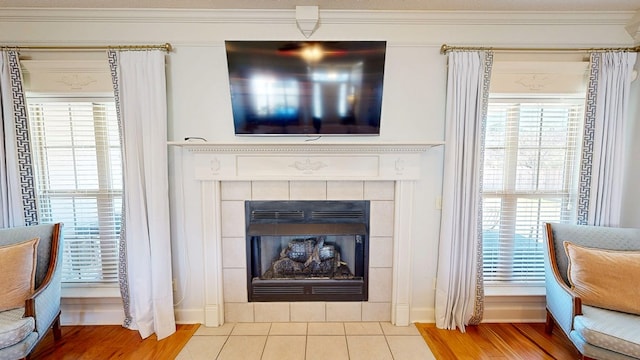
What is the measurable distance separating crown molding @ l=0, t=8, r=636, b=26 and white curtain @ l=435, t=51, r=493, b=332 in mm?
329

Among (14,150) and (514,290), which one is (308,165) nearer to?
(514,290)

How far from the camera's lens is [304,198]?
2385 mm

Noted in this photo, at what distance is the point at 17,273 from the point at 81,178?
83 cm

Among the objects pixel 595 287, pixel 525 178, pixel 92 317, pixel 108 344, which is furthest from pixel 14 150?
pixel 595 287

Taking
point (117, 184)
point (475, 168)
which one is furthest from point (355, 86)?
point (117, 184)

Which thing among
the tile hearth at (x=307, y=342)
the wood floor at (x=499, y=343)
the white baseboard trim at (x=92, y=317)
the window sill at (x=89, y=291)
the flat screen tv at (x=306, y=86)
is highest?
the flat screen tv at (x=306, y=86)

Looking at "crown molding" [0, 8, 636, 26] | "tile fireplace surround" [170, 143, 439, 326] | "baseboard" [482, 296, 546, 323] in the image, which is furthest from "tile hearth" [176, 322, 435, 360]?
"crown molding" [0, 8, 636, 26]

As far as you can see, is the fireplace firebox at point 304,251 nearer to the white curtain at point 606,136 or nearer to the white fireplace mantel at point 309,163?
the white fireplace mantel at point 309,163

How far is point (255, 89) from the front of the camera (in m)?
2.18

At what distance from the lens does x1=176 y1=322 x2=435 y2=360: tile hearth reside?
205cm

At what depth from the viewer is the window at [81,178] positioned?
2379 millimetres

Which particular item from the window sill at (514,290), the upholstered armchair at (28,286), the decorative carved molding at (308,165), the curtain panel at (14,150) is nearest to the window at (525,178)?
the window sill at (514,290)

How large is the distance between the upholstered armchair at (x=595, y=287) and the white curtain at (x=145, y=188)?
297 cm

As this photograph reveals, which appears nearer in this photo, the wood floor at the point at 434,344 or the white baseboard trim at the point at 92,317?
the wood floor at the point at 434,344
